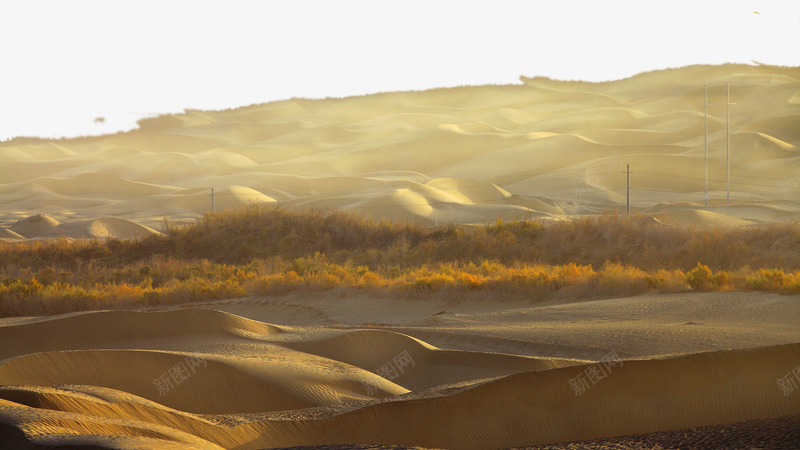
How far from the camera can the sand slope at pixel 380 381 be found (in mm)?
3713

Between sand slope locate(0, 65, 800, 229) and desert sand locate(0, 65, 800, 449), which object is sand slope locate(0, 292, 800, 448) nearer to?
desert sand locate(0, 65, 800, 449)

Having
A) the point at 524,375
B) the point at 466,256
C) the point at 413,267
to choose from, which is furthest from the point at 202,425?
the point at 466,256

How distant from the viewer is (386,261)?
18391 millimetres

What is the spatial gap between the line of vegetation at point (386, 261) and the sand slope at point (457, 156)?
13541 millimetres

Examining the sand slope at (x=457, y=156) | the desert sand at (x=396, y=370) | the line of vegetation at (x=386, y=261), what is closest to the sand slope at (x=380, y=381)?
the desert sand at (x=396, y=370)

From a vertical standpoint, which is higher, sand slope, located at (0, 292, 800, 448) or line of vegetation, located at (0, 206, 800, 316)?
sand slope, located at (0, 292, 800, 448)

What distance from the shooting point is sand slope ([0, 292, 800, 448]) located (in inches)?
146

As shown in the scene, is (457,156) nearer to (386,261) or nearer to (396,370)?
(386,261)

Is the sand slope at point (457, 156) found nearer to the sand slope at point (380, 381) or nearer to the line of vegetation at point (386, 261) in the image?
the line of vegetation at point (386, 261)

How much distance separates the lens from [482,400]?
423 centimetres

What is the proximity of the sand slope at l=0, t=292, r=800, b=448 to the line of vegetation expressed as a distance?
3416 mm

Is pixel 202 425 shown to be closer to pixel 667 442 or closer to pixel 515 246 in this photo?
pixel 667 442

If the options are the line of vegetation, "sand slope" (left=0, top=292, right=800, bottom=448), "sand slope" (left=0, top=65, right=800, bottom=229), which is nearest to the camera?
"sand slope" (left=0, top=292, right=800, bottom=448)

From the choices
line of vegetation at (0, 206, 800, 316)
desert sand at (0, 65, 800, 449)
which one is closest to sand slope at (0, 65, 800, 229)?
line of vegetation at (0, 206, 800, 316)
